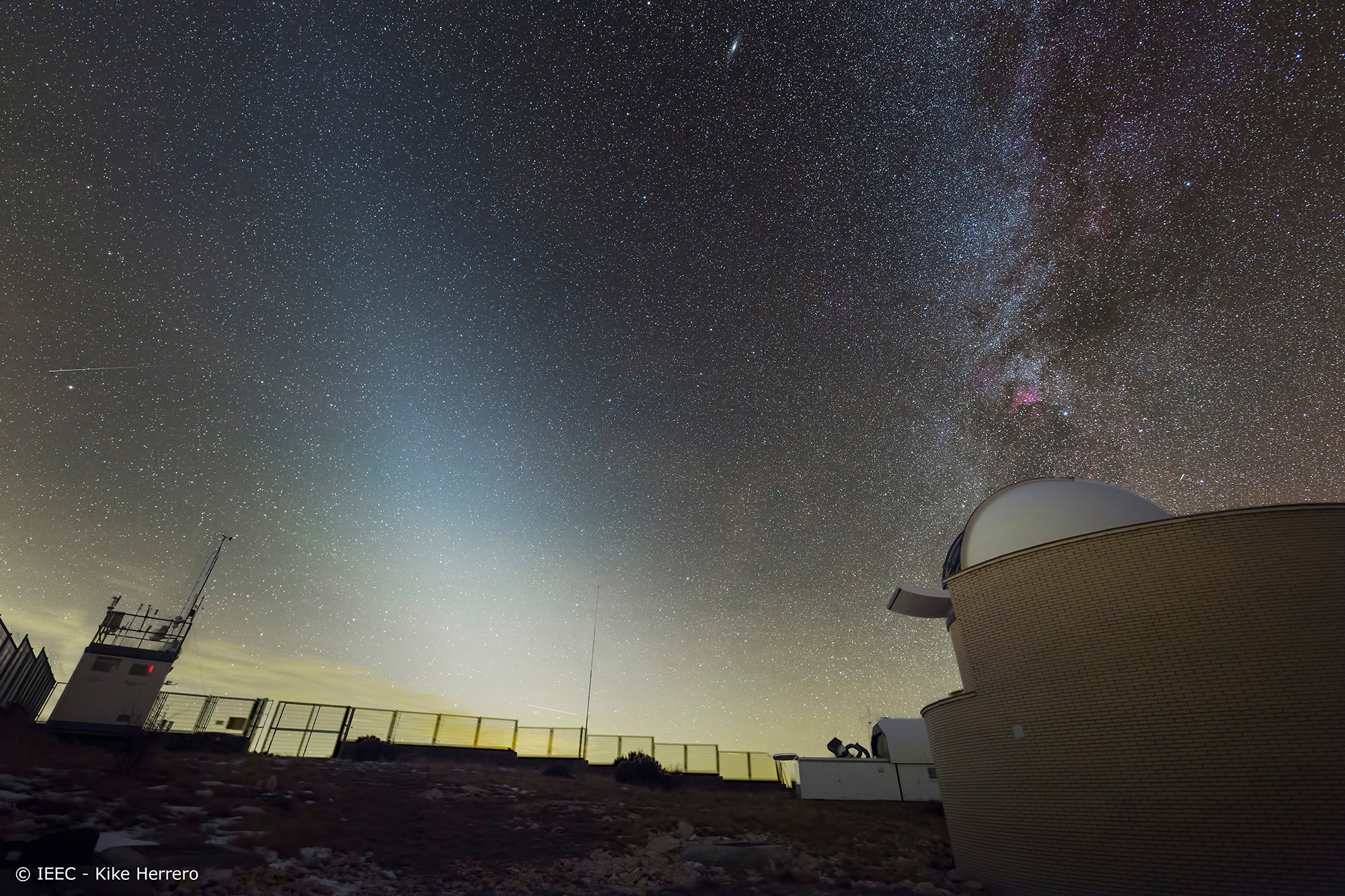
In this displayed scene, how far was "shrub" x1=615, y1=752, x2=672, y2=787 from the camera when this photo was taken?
25766mm

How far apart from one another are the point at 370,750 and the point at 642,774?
12.1 m

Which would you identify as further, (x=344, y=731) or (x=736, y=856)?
(x=344, y=731)

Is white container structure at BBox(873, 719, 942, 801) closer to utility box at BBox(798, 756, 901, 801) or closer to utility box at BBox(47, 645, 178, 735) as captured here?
utility box at BBox(798, 756, 901, 801)

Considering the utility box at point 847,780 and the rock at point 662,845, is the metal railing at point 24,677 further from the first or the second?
the utility box at point 847,780

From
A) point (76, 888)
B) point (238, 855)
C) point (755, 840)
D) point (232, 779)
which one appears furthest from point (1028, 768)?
point (232, 779)

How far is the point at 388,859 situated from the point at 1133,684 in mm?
16664

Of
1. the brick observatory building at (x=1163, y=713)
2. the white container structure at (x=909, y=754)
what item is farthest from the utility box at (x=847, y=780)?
the brick observatory building at (x=1163, y=713)

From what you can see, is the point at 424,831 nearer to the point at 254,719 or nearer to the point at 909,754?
the point at 254,719

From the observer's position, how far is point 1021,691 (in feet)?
44.8

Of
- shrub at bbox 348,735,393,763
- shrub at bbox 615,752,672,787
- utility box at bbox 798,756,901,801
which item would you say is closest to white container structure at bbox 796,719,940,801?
utility box at bbox 798,756,901,801

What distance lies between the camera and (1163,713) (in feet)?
37.9

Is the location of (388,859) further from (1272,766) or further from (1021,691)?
(1272,766)

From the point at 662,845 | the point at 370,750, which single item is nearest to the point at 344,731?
the point at 370,750

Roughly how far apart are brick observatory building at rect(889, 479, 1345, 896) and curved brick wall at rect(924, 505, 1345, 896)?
28mm
